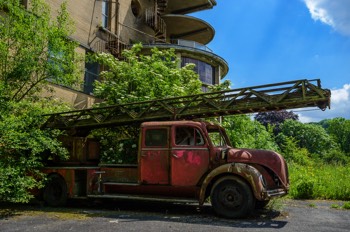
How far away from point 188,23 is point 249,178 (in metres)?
26.5

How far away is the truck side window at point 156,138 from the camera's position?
10.2 meters

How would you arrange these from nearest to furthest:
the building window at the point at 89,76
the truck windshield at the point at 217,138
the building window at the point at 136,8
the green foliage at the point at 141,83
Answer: the truck windshield at the point at 217,138, the green foliage at the point at 141,83, the building window at the point at 89,76, the building window at the point at 136,8

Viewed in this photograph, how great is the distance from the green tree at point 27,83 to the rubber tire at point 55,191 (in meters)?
0.40

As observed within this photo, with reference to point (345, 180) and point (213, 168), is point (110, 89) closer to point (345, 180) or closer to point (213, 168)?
point (213, 168)

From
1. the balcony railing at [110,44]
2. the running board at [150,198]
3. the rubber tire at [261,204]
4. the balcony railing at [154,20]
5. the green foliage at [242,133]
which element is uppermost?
the balcony railing at [154,20]

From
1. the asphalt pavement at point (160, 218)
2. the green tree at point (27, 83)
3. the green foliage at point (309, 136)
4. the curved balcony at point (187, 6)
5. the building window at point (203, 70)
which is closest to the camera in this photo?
the asphalt pavement at point (160, 218)

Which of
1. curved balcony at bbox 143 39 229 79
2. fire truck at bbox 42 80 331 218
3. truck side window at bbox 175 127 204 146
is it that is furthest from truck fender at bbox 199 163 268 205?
curved balcony at bbox 143 39 229 79

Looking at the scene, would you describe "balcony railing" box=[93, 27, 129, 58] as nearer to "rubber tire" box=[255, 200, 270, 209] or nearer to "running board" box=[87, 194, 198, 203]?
"running board" box=[87, 194, 198, 203]

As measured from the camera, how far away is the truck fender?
8782 millimetres

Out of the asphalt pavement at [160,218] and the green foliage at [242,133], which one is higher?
the green foliage at [242,133]

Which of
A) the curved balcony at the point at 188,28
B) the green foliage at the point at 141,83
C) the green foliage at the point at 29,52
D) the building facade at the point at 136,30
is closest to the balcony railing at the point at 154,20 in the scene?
the building facade at the point at 136,30

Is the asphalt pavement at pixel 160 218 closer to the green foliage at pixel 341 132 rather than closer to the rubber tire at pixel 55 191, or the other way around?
the rubber tire at pixel 55 191

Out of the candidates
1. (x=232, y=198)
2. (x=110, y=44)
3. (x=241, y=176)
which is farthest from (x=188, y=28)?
(x=232, y=198)

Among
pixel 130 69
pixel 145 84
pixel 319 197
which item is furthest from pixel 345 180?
pixel 130 69
